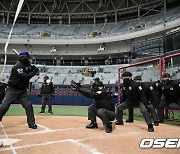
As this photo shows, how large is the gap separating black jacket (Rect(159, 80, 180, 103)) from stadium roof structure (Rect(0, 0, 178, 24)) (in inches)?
1294

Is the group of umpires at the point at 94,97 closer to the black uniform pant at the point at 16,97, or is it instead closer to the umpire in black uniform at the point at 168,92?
the black uniform pant at the point at 16,97

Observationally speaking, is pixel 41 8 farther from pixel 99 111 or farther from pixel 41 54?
pixel 99 111

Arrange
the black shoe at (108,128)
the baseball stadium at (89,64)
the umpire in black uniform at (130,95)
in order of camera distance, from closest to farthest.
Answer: the baseball stadium at (89,64) < the black shoe at (108,128) < the umpire in black uniform at (130,95)

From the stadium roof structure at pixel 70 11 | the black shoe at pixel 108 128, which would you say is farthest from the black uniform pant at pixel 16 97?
the stadium roof structure at pixel 70 11

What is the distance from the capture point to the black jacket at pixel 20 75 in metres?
5.77

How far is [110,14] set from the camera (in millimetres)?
40094

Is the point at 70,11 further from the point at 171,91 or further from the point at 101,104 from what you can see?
the point at 101,104

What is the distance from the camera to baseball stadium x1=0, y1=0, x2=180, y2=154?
4.56 m

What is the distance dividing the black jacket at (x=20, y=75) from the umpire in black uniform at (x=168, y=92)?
5.09 meters

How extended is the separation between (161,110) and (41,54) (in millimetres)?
30888

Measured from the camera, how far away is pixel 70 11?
41.7 m

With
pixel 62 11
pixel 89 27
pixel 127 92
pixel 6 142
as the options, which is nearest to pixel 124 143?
pixel 6 142

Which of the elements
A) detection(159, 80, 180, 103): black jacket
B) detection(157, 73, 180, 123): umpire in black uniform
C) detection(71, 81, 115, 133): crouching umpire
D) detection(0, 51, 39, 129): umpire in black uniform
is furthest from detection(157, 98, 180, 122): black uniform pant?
detection(0, 51, 39, 129): umpire in black uniform

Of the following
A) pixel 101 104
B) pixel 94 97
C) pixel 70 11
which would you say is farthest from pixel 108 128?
pixel 70 11
